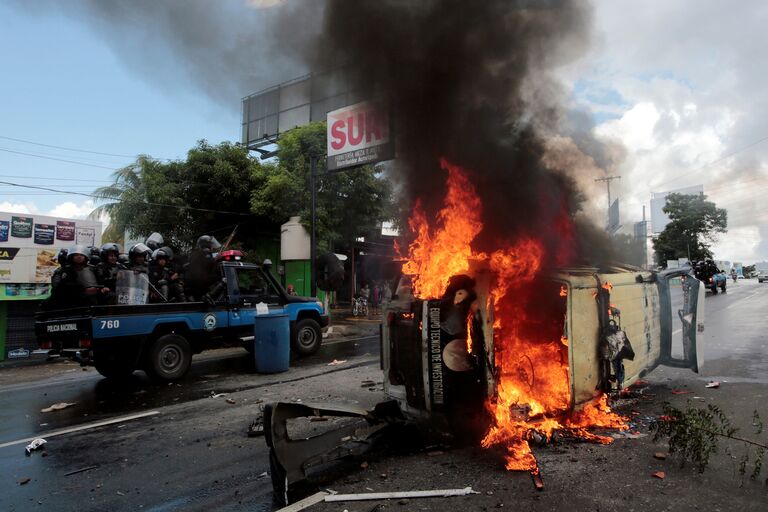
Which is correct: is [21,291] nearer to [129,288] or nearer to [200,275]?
[129,288]

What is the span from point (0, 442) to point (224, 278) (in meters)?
4.66

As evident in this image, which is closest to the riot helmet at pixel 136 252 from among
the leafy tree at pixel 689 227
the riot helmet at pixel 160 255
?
the riot helmet at pixel 160 255

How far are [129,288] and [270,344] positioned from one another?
2819 mm

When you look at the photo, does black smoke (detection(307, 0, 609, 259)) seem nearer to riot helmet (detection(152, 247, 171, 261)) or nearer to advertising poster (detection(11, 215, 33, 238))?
riot helmet (detection(152, 247, 171, 261))

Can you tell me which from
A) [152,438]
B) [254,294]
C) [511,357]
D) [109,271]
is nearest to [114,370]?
[109,271]

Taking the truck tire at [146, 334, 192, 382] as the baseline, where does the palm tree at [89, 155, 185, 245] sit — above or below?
above

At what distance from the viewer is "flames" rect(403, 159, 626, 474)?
4.27m

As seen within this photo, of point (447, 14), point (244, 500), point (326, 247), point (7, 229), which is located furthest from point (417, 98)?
point (7, 229)

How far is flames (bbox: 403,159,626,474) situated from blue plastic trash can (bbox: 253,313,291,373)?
429 centimetres

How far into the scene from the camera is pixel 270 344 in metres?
8.68

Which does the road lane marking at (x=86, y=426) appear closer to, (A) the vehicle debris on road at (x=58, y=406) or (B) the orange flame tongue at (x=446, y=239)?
(A) the vehicle debris on road at (x=58, y=406)

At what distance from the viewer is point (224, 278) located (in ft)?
30.8

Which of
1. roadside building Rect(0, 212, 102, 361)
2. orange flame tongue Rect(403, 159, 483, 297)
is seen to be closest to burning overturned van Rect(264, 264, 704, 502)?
orange flame tongue Rect(403, 159, 483, 297)

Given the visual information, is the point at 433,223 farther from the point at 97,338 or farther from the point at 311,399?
the point at 97,338
